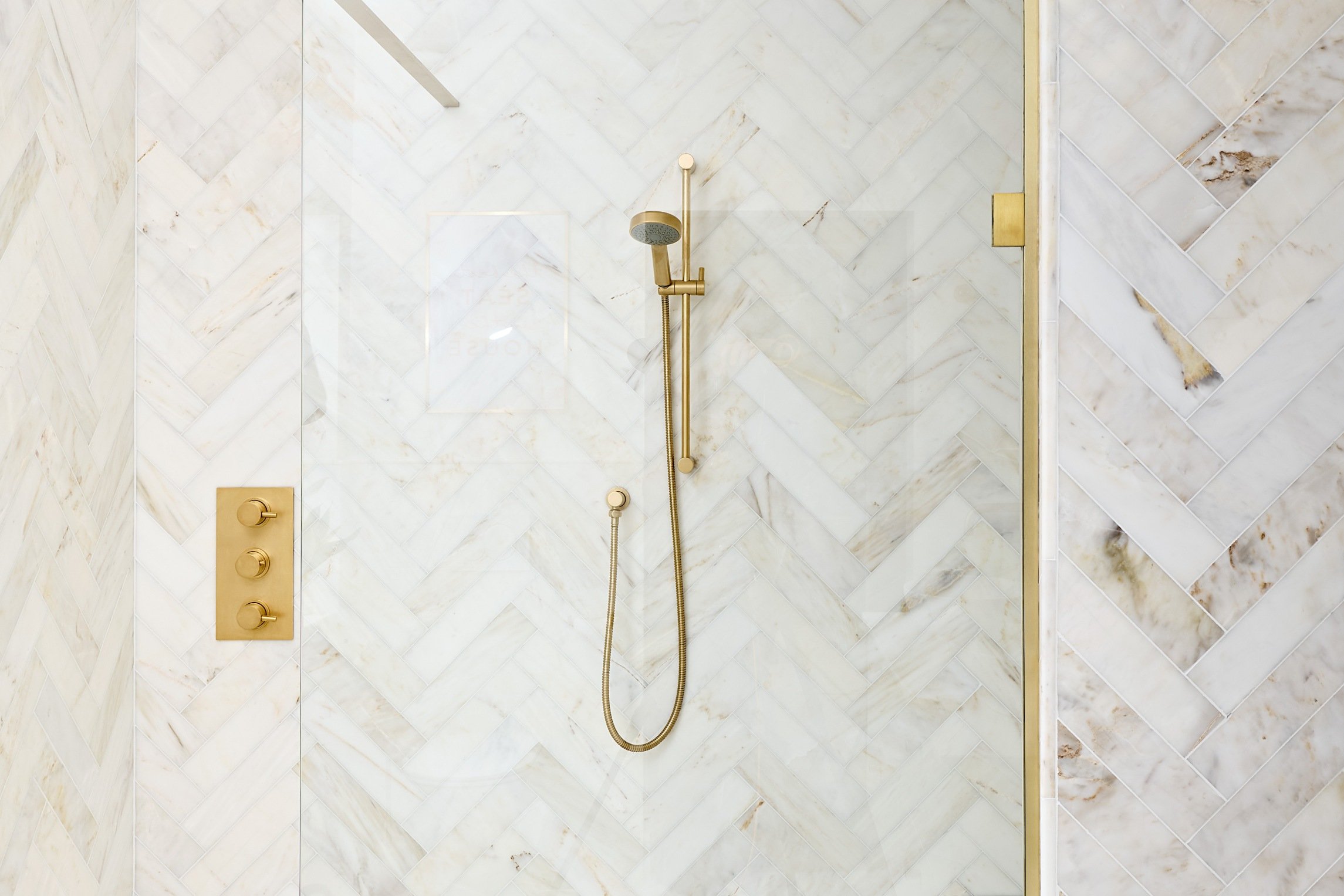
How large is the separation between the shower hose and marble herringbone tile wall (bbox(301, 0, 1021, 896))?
1cm

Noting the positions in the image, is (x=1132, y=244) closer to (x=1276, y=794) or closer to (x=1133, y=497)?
(x=1133, y=497)

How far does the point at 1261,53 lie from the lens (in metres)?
0.87

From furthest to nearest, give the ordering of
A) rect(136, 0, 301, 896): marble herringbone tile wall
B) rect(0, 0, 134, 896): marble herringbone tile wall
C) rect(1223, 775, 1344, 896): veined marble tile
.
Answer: rect(136, 0, 301, 896): marble herringbone tile wall
rect(0, 0, 134, 896): marble herringbone tile wall
rect(1223, 775, 1344, 896): veined marble tile

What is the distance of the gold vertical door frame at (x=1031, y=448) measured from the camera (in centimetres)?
91

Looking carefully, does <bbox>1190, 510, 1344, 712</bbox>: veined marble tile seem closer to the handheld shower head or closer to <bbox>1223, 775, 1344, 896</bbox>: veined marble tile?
<bbox>1223, 775, 1344, 896</bbox>: veined marble tile

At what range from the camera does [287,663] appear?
4.53 ft

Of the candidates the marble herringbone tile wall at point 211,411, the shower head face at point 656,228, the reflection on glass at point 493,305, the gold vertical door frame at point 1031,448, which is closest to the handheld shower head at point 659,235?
the shower head face at point 656,228

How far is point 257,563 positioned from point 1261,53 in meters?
1.54

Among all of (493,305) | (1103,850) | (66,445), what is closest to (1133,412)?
(1103,850)

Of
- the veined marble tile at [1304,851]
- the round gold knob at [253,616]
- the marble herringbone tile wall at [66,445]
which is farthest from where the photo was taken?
the round gold knob at [253,616]

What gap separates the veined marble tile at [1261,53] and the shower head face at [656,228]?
623mm

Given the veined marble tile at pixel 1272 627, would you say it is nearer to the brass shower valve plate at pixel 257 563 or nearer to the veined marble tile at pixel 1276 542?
the veined marble tile at pixel 1276 542

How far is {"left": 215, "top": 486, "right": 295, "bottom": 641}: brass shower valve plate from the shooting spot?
127 centimetres

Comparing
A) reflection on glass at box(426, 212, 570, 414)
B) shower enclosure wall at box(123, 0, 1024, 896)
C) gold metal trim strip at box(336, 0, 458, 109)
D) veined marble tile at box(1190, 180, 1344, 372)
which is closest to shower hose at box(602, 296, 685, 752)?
shower enclosure wall at box(123, 0, 1024, 896)
